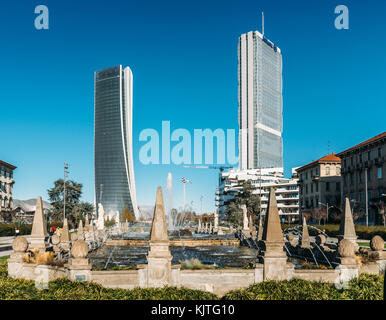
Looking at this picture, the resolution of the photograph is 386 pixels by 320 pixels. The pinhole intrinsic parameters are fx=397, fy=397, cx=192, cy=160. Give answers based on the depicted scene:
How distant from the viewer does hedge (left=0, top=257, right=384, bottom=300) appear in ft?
38.4

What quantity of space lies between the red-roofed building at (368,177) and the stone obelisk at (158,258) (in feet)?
159

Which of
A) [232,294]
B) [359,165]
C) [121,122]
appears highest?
[121,122]

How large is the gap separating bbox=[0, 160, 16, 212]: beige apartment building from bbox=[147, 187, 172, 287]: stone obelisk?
8540 centimetres

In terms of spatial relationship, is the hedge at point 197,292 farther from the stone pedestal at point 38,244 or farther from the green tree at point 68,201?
the green tree at point 68,201

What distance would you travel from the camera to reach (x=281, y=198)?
413 ft

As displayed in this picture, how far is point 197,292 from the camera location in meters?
12.3

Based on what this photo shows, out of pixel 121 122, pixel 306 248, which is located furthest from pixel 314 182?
pixel 121 122

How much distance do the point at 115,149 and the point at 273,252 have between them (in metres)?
173

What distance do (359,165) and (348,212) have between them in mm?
53219

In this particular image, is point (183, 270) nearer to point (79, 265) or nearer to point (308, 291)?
point (79, 265)

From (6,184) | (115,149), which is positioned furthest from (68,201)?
(115,149)

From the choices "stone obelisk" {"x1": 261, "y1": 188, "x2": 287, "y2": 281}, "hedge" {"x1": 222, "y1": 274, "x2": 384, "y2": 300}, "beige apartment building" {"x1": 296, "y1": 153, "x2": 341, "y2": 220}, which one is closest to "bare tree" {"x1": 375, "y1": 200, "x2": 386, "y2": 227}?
"beige apartment building" {"x1": 296, "y1": 153, "x2": 341, "y2": 220}

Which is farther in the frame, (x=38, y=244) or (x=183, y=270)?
(x=38, y=244)
